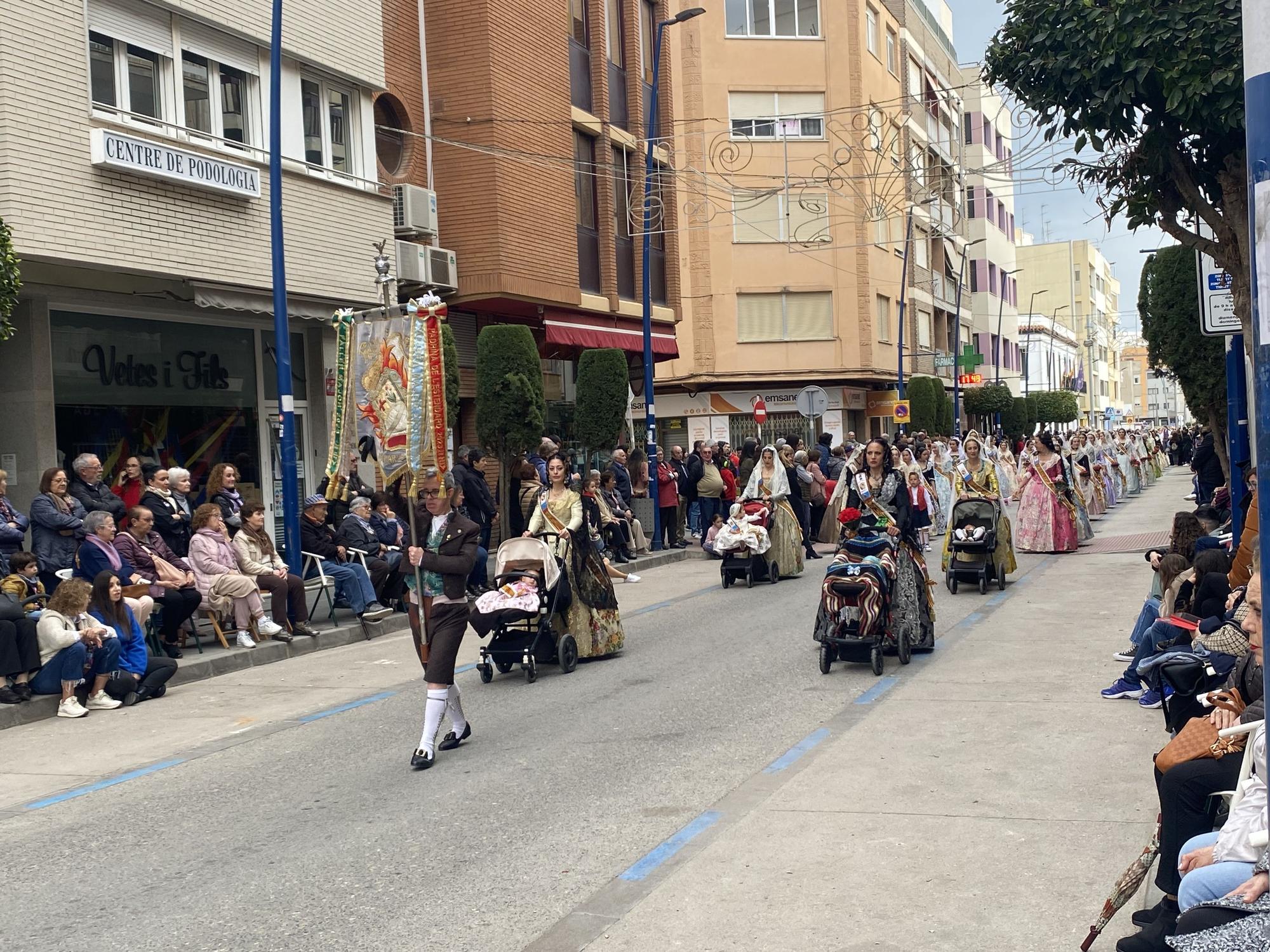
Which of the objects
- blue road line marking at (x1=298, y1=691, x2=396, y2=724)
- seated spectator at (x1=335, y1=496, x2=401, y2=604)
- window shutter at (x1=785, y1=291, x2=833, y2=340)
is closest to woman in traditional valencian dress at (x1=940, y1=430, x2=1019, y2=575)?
seated spectator at (x1=335, y1=496, x2=401, y2=604)

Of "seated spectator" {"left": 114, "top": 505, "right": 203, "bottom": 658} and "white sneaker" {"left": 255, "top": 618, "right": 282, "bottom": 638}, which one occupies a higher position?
"seated spectator" {"left": 114, "top": 505, "right": 203, "bottom": 658}

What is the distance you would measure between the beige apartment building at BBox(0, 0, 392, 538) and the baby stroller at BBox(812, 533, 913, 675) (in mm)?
9547

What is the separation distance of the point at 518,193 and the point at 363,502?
31.1 feet

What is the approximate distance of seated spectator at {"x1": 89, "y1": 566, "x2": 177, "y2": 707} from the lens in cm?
1150

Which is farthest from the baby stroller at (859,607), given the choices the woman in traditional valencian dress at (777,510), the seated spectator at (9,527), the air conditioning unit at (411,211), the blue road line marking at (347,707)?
the air conditioning unit at (411,211)

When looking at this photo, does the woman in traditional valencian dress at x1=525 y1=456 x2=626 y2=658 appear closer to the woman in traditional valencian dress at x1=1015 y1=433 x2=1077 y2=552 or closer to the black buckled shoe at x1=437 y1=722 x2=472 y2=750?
the black buckled shoe at x1=437 y1=722 x2=472 y2=750

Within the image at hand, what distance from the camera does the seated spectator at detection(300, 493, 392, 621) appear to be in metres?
15.9

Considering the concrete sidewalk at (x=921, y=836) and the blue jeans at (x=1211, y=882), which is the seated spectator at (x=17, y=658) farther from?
the blue jeans at (x=1211, y=882)

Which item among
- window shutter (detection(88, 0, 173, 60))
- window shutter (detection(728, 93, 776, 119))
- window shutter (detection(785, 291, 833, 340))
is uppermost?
window shutter (detection(728, 93, 776, 119))

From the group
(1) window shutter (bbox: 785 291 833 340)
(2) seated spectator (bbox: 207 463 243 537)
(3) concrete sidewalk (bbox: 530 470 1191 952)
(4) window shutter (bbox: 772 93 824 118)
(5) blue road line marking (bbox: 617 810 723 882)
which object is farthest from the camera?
(1) window shutter (bbox: 785 291 833 340)

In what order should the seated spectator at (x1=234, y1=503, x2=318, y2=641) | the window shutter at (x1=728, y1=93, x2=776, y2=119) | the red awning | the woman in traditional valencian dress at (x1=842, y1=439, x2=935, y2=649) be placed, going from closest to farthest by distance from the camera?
the woman in traditional valencian dress at (x1=842, y1=439, x2=935, y2=649) → the seated spectator at (x1=234, y1=503, x2=318, y2=641) → the red awning → the window shutter at (x1=728, y1=93, x2=776, y2=119)

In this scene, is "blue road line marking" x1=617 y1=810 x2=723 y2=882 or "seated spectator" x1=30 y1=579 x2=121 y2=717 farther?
"seated spectator" x1=30 y1=579 x2=121 y2=717

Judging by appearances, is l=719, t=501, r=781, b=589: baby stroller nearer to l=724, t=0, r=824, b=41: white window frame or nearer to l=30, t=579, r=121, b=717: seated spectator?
l=30, t=579, r=121, b=717: seated spectator

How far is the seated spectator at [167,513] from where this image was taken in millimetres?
13800
